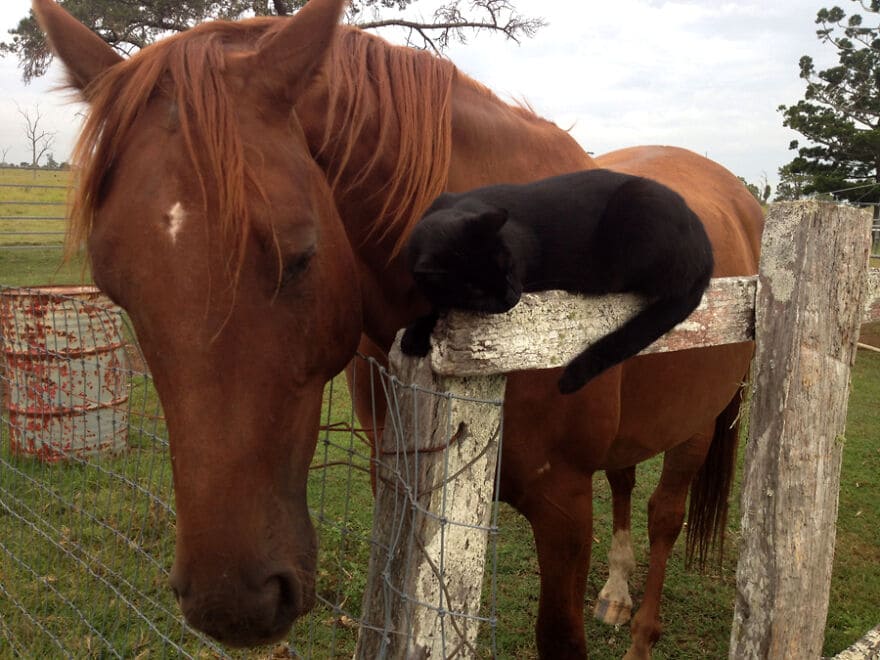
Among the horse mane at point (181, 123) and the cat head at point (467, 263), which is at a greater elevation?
the horse mane at point (181, 123)

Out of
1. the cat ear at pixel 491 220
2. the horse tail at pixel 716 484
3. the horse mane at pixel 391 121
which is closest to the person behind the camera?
the cat ear at pixel 491 220

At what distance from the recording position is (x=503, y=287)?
37.3 inches

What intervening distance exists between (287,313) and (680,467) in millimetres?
2737

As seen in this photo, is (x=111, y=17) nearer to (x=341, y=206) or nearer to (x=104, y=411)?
(x=104, y=411)

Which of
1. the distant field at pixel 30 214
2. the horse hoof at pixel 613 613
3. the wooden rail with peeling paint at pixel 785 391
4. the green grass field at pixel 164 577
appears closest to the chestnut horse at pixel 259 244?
the wooden rail with peeling paint at pixel 785 391

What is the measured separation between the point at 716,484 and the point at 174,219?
11.2ft

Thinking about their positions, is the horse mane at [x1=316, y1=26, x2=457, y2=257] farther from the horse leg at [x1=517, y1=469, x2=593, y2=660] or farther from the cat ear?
the horse leg at [x1=517, y1=469, x2=593, y2=660]

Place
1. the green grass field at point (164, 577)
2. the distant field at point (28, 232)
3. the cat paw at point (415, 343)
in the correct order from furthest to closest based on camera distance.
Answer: the distant field at point (28, 232)
the green grass field at point (164, 577)
the cat paw at point (415, 343)

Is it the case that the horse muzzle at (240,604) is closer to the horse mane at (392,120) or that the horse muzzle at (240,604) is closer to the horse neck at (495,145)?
the horse mane at (392,120)

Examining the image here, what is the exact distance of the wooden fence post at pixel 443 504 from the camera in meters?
0.98

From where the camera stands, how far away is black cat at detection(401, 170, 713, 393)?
1148 mm

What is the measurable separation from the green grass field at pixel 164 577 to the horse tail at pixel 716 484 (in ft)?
1.22

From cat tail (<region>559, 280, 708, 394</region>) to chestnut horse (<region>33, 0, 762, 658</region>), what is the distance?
0.51 m

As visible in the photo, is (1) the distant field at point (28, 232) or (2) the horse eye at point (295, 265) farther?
(1) the distant field at point (28, 232)
